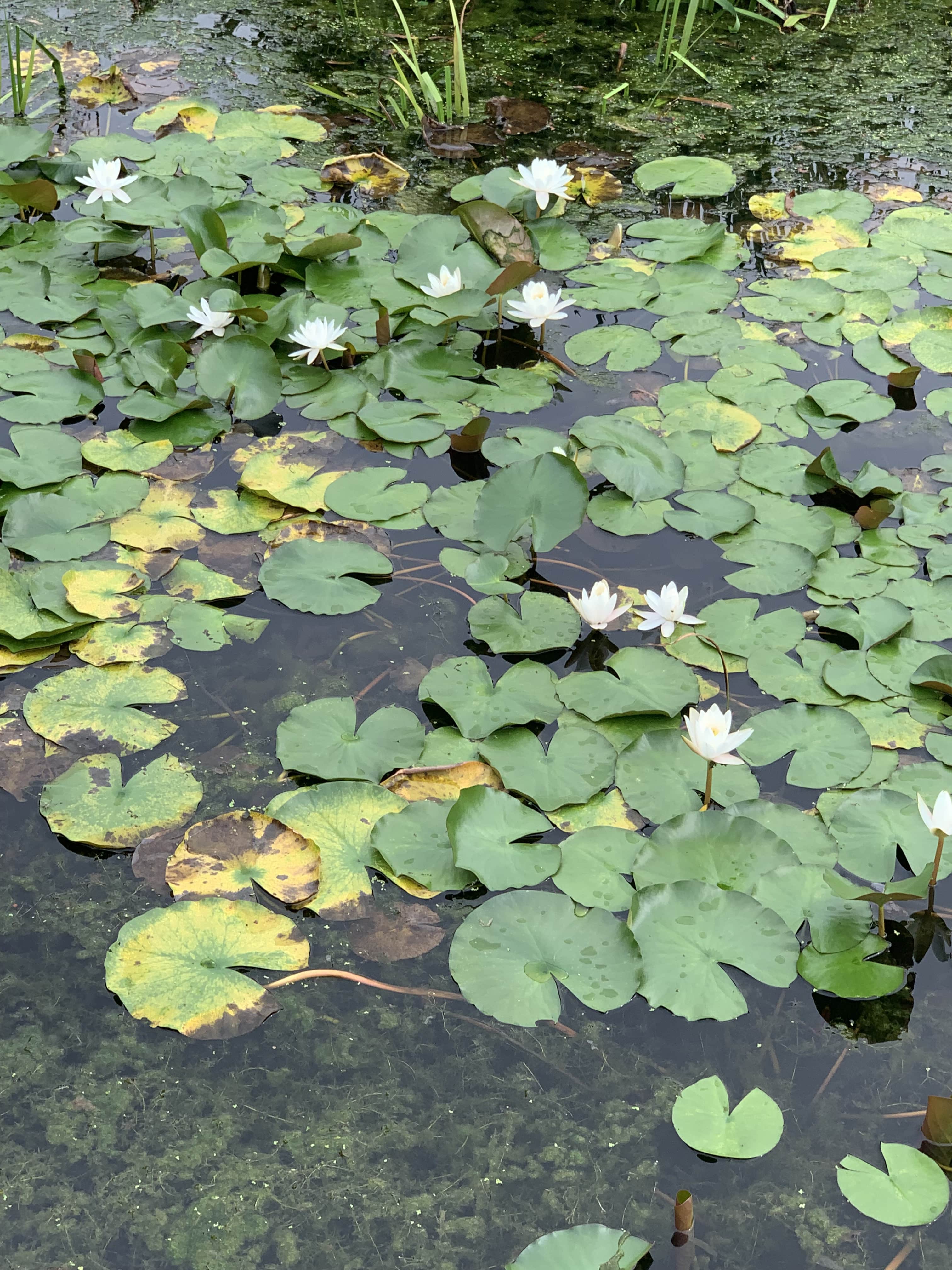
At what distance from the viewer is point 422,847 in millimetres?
1951

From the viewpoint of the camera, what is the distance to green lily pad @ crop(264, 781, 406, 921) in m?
1.90

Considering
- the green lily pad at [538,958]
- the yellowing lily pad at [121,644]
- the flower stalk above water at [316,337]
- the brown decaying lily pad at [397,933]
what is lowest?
the brown decaying lily pad at [397,933]

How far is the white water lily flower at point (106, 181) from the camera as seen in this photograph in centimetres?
341

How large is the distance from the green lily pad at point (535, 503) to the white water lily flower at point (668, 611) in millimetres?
351

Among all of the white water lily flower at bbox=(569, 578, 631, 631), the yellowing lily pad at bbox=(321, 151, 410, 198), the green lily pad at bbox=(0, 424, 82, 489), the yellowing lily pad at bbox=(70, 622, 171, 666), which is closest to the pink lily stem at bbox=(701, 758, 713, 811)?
the white water lily flower at bbox=(569, 578, 631, 631)

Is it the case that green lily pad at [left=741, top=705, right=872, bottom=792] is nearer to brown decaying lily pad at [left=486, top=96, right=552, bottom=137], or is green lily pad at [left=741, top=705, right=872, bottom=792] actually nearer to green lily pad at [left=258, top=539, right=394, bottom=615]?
green lily pad at [left=258, top=539, right=394, bottom=615]

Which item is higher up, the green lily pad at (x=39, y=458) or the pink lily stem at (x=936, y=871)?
the green lily pad at (x=39, y=458)

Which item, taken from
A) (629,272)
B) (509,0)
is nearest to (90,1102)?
(629,272)

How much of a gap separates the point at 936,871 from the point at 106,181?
313cm

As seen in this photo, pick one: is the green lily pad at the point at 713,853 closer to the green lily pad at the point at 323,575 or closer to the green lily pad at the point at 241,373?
the green lily pad at the point at 323,575

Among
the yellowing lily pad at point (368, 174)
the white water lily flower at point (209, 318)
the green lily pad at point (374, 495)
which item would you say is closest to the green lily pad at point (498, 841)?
the green lily pad at point (374, 495)

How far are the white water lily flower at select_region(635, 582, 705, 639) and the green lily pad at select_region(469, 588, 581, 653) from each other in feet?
0.59

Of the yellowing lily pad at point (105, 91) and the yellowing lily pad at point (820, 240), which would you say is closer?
the yellowing lily pad at point (820, 240)

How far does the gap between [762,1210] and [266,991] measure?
819 millimetres
